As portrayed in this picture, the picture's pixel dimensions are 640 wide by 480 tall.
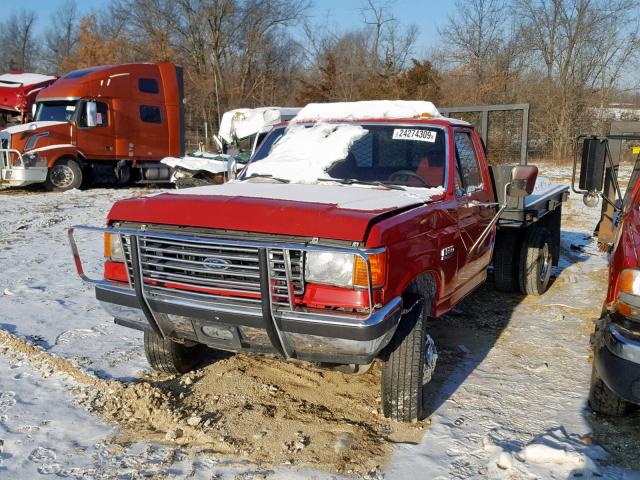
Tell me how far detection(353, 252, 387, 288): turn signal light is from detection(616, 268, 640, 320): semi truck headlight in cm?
134

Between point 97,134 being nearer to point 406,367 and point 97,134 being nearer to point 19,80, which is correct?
point 19,80

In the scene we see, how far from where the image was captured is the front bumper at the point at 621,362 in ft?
10.0

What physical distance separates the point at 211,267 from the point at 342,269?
2.40 ft

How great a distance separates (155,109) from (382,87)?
15.2 metres

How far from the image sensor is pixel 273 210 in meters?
3.18

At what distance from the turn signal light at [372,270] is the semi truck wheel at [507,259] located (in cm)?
390

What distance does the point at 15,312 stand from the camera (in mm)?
5414

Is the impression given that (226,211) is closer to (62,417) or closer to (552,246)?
(62,417)

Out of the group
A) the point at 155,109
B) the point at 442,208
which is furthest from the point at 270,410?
the point at 155,109

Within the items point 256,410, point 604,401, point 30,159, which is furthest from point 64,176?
point 604,401

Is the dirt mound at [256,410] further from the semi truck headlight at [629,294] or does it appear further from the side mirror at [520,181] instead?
the side mirror at [520,181]

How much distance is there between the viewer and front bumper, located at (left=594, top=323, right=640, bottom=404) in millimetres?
3055

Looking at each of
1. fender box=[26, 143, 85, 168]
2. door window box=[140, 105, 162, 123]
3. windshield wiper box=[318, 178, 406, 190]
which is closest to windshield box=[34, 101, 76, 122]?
fender box=[26, 143, 85, 168]

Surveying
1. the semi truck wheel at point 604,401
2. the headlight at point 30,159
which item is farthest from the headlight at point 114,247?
the headlight at point 30,159
